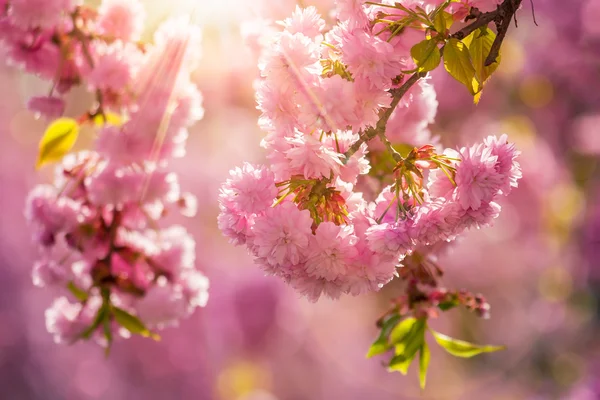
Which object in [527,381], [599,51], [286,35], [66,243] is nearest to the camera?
[286,35]

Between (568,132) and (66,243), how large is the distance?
6.32 ft

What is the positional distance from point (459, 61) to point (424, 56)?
5cm

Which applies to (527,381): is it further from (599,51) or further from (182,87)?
(182,87)

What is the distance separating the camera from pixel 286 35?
562 mm

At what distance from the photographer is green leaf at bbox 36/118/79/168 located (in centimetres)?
91

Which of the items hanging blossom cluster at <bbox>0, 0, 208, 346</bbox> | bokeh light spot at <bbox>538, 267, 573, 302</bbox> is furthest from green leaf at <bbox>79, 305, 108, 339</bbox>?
→ bokeh light spot at <bbox>538, 267, 573, 302</bbox>

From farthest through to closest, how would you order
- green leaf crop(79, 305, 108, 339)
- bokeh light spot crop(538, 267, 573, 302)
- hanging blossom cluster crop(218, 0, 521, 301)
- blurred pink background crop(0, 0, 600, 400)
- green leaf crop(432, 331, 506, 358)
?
1. bokeh light spot crop(538, 267, 573, 302)
2. blurred pink background crop(0, 0, 600, 400)
3. green leaf crop(79, 305, 108, 339)
4. green leaf crop(432, 331, 506, 358)
5. hanging blossom cluster crop(218, 0, 521, 301)

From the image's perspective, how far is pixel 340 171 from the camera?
1.99 ft

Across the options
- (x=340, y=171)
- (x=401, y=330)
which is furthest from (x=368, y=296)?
(x=340, y=171)

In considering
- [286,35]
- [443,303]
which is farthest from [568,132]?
[286,35]

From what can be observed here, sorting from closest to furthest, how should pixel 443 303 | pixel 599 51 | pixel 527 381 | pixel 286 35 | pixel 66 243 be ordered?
pixel 286 35
pixel 443 303
pixel 66 243
pixel 599 51
pixel 527 381

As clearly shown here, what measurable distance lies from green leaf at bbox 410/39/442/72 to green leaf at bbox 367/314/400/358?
0.39 metres

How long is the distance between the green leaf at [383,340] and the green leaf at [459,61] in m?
0.36

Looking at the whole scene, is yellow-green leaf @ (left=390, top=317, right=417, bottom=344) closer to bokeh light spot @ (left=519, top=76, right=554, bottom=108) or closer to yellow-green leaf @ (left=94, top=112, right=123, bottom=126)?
yellow-green leaf @ (left=94, top=112, right=123, bottom=126)
